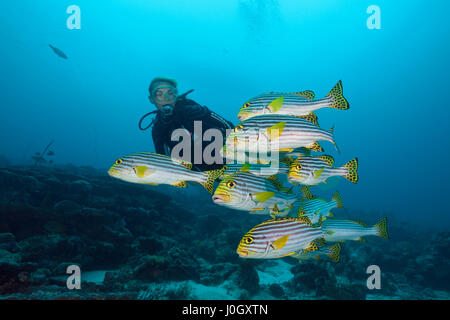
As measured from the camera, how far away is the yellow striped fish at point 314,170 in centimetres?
306

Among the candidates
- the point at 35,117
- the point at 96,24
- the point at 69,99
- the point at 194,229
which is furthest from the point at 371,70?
the point at 35,117

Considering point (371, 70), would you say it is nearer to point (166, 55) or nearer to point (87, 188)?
point (166, 55)

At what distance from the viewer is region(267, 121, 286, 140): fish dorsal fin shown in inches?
102

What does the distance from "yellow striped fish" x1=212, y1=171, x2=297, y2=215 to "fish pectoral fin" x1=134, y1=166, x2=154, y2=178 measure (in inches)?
40.6

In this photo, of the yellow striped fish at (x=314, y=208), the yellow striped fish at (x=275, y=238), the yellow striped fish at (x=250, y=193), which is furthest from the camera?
the yellow striped fish at (x=314, y=208)

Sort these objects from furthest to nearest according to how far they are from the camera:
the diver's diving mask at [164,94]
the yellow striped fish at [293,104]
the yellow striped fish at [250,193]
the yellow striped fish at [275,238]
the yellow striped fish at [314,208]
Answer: the diver's diving mask at [164,94]
the yellow striped fish at [314,208]
the yellow striped fish at [293,104]
the yellow striped fish at [250,193]
the yellow striped fish at [275,238]

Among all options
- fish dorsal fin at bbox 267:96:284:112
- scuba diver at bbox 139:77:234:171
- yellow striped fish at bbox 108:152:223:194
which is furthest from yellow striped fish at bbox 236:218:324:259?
scuba diver at bbox 139:77:234:171

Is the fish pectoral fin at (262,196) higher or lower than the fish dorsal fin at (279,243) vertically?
higher

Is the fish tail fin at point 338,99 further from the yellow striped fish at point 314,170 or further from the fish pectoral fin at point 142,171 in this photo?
the fish pectoral fin at point 142,171

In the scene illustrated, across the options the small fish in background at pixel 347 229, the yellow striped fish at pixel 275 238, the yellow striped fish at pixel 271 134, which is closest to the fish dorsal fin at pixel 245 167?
the yellow striped fish at pixel 271 134

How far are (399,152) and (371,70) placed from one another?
220 feet

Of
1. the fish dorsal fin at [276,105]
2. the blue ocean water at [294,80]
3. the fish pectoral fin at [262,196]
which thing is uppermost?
the blue ocean water at [294,80]

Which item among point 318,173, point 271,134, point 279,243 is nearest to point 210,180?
point 271,134

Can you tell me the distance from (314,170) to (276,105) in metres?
1.17
